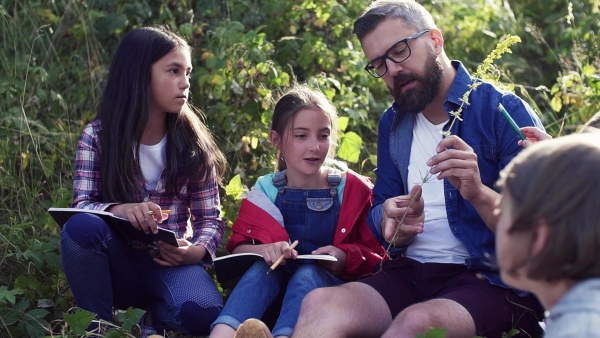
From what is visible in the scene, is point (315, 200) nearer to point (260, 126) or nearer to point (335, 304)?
point (335, 304)

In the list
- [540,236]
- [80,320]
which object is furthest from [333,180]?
[540,236]

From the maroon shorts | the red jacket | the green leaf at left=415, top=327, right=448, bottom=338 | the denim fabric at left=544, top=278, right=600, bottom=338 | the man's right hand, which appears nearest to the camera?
the denim fabric at left=544, top=278, right=600, bottom=338

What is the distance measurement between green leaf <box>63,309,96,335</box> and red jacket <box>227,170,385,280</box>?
0.74 meters

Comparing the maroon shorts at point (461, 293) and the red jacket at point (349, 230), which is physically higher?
the red jacket at point (349, 230)

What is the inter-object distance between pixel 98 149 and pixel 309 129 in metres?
0.88

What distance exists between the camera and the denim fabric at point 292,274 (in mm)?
3318

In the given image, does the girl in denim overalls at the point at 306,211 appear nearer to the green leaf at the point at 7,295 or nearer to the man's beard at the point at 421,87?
the man's beard at the point at 421,87

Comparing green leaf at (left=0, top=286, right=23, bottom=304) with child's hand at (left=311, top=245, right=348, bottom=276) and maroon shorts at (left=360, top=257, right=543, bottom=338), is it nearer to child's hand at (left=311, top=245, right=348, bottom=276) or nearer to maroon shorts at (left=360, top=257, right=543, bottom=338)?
child's hand at (left=311, top=245, right=348, bottom=276)

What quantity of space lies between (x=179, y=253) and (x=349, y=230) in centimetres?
68

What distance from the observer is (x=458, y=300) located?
9.92 feet

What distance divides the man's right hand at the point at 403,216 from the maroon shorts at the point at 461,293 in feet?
0.47

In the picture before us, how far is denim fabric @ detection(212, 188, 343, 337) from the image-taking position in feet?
10.9

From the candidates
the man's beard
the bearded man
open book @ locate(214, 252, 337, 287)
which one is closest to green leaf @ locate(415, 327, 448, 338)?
the bearded man

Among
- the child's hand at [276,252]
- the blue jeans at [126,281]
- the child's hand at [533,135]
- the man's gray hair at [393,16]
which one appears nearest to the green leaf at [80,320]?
the blue jeans at [126,281]
